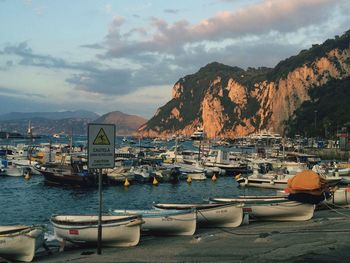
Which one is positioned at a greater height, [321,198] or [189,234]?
[321,198]

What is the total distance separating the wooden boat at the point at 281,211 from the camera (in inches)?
784

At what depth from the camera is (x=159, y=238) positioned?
17.2 meters

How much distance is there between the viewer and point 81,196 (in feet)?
139

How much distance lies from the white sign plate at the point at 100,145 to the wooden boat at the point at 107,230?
3.04 m

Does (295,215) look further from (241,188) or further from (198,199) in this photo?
(241,188)

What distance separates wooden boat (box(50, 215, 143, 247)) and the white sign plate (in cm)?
304

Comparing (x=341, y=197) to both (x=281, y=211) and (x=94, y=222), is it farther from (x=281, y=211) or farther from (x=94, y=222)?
(x=94, y=222)

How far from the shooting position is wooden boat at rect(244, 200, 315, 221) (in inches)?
784

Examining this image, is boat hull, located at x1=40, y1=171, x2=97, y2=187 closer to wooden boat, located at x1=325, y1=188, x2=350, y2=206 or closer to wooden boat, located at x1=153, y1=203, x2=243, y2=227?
wooden boat, located at x1=325, y1=188, x2=350, y2=206

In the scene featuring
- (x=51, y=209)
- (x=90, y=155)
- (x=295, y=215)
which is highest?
(x=90, y=155)

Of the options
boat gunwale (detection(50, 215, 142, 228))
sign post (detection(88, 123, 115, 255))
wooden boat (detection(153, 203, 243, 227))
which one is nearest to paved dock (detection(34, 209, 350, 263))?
wooden boat (detection(153, 203, 243, 227))

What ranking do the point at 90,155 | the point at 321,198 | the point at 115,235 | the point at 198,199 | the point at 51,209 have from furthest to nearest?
1. the point at 198,199
2. the point at 51,209
3. the point at 321,198
4. the point at 115,235
5. the point at 90,155


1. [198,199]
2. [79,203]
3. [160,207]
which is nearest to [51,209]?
[79,203]

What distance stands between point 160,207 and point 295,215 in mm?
5558
